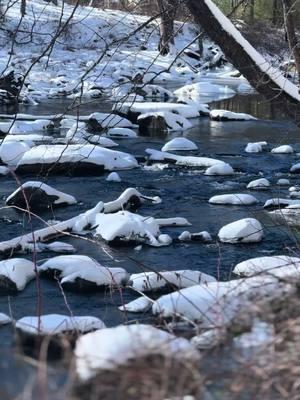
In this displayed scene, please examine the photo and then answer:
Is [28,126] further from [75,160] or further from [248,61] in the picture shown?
[248,61]

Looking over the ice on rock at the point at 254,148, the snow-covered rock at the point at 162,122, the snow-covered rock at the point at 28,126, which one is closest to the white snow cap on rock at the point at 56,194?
the ice on rock at the point at 254,148

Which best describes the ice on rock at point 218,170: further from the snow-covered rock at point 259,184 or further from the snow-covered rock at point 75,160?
the snow-covered rock at point 75,160

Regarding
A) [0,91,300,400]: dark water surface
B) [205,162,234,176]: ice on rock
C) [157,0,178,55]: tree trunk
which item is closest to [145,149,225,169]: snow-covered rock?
[205,162,234,176]: ice on rock

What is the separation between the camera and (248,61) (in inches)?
210

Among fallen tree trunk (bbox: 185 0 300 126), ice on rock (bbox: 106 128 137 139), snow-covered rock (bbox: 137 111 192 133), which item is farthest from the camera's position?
snow-covered rock (bbox: 137 111 192 133)

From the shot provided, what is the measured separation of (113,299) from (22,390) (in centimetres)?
421

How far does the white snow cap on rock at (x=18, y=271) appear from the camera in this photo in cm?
623

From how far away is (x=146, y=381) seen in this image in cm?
173

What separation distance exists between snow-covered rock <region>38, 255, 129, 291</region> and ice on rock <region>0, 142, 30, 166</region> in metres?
5.57

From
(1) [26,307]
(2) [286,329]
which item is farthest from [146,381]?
(1) [26,307]

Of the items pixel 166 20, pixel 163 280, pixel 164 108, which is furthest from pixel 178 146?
pixel 163 280

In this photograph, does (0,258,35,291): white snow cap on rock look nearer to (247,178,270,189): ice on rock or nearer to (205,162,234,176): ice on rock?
(247,178,270,189): ice on rock

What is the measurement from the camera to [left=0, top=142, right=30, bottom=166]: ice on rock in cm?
1205

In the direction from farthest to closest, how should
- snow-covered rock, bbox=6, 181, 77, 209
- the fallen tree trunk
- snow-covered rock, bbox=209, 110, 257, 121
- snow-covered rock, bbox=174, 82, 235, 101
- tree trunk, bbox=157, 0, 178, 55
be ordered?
snow-covered rock, bbox=174, 82, 235, 101 → snow-covered rock, bbox=209, 110, 257, 121 → snow-covered rock, bbox=6, 181, 77, 209 → tree trunk, bbox=157, 0, 178, 55 → the fallen tree trunk
